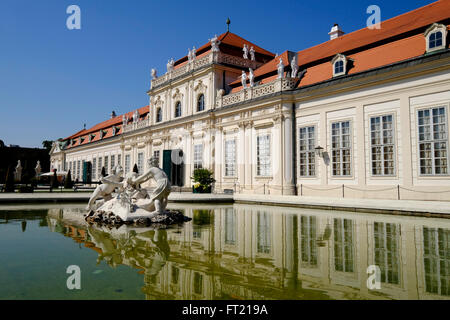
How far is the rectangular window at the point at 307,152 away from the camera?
64.8ft

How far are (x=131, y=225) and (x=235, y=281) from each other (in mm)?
5312

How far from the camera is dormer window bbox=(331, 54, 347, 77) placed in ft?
59.6

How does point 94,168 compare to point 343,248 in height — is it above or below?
above

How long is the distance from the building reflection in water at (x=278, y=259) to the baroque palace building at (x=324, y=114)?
28.2 feet

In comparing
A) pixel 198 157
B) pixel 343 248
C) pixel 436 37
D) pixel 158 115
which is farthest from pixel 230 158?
pixel 343 248

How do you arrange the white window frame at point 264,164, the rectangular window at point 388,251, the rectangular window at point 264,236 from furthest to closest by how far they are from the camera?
the white window frame at point 264,164 < the rectangular window at point 264,236 < the rectangular window at point 388,251

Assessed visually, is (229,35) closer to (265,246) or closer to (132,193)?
(132,193)

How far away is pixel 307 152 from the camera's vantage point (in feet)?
66.0

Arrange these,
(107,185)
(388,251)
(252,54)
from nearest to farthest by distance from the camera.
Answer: (388,251) → (107,185) → (252,54)

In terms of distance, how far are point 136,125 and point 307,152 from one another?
24.2 m

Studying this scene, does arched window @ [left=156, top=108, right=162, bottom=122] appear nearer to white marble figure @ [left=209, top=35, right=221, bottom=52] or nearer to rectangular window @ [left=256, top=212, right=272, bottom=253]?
white marble figure @ [left=209, top=35, right=221, bottom=52]

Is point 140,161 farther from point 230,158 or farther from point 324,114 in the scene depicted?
point 324,114

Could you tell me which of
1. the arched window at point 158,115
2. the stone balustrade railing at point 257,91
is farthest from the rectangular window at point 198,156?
the arched window at point 158,115

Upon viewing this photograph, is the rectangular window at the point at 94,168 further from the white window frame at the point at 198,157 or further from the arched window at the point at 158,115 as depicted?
the white window frame at the point at 198,157
